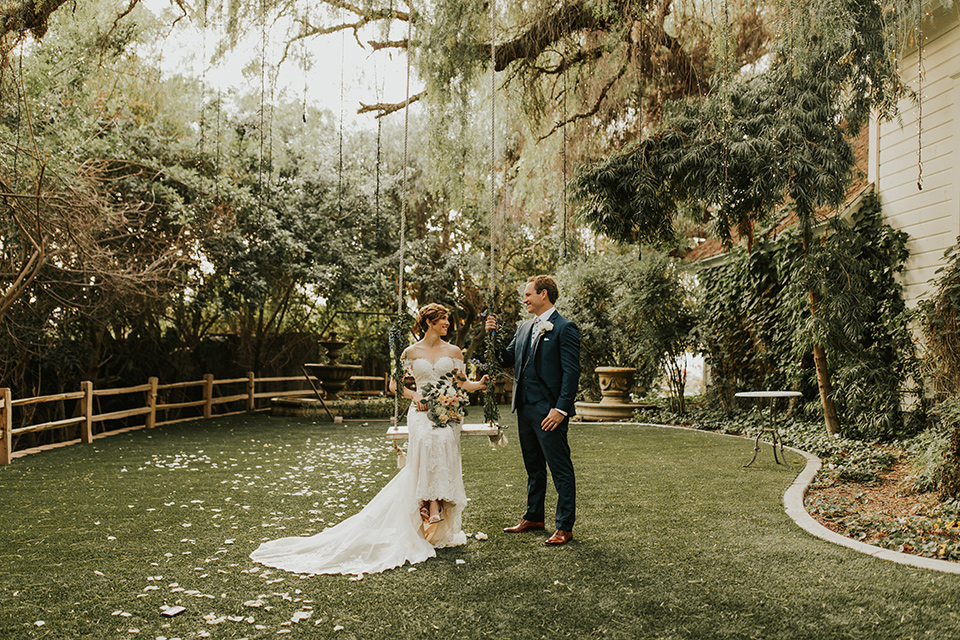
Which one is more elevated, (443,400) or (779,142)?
(779,142)

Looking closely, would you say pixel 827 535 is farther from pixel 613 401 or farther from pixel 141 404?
pixel 141 404

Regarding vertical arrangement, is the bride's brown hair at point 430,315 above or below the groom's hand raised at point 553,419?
above

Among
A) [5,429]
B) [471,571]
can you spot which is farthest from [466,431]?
[5,429]

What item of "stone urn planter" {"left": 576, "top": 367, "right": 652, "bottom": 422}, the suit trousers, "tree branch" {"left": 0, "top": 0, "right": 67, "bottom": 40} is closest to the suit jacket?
the suit trousers

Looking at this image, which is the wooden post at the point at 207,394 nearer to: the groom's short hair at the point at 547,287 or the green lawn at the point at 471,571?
the green lawn at the point at 471,571

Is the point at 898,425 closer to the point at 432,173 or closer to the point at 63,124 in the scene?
the point at 432,173

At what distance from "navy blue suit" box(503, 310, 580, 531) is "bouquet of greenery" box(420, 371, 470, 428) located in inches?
15.1

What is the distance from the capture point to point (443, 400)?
4305mm

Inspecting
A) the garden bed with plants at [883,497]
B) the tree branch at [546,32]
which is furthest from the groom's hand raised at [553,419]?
the tree branch at [546,32]

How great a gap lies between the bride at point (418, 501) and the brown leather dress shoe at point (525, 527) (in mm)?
365

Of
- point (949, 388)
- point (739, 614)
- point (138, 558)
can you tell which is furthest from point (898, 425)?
point (138, 558)

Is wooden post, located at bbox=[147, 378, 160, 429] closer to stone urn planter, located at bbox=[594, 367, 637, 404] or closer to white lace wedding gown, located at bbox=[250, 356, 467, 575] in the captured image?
stone urn planter, located at bbox=[594, 367, 637, 404]

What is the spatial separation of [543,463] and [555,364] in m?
0.67

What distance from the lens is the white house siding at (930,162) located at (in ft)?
24.8
